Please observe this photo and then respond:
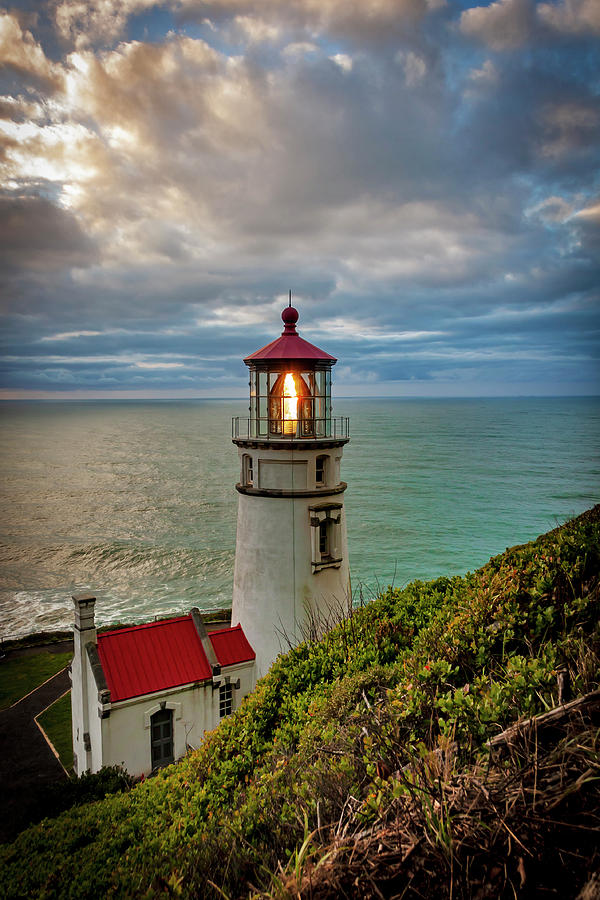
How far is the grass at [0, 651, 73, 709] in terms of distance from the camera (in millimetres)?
19891

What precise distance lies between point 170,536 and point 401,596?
36.0m

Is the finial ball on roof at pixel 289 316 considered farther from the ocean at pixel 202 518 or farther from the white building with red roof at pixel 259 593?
the ocean at pixel 202 518

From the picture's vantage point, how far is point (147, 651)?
12.3 metres

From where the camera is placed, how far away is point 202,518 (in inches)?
1948

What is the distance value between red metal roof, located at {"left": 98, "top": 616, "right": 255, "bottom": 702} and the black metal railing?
5.31 m

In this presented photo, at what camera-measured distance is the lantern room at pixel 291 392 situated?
13336mm

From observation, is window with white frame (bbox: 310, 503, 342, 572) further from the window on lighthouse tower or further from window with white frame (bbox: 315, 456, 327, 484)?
the window on lighthouse tower

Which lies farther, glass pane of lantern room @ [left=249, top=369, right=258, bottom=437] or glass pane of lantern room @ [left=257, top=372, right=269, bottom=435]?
glass pane of lantern room @ [left=249, top=369, right=258, bottom=437]

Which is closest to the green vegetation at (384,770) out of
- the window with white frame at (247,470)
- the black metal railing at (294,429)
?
the window with white frame at (247,470)

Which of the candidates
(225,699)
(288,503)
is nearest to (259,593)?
(288,503)

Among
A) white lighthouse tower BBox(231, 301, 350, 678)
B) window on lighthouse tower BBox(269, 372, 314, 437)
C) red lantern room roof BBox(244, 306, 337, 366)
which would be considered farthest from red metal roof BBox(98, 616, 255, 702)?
red lantern room roof BBox(244, 306, 337, 366)

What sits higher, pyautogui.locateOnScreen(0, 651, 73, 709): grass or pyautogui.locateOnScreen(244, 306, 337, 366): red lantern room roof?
pyautogui.locateOnScreen(244, 306, 337, 366): red lantern room roof

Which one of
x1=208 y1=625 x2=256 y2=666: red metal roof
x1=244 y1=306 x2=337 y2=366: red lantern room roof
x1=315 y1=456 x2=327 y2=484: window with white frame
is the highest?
x1=244 y1=306 x2=337 y2=366: red lantern room roof

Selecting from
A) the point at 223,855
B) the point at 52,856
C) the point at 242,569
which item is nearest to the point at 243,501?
the point at 242,569
